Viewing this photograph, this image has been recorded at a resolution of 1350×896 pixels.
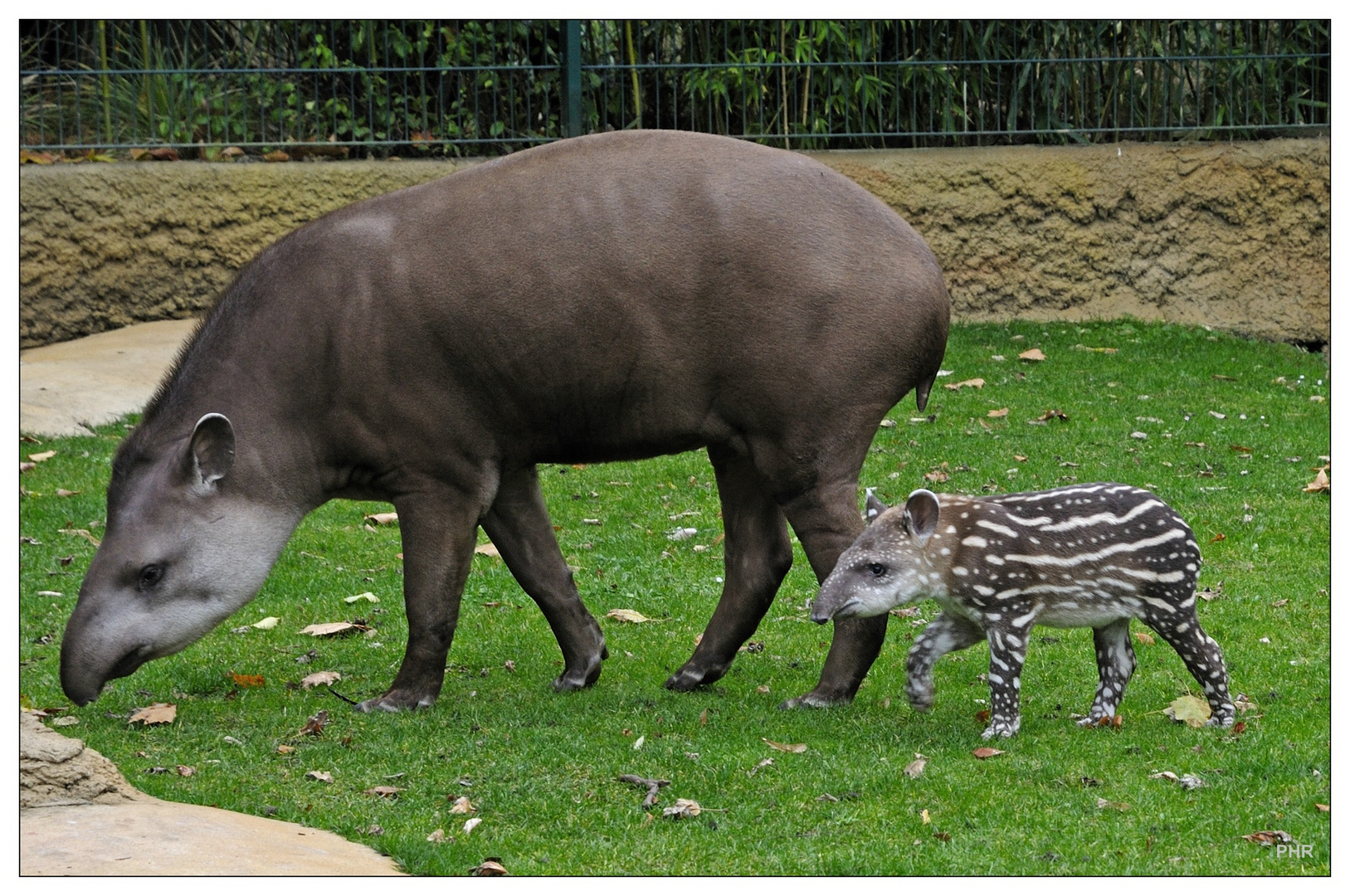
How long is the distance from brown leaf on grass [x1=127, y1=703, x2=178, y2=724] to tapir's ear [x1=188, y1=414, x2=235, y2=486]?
3.52 ft

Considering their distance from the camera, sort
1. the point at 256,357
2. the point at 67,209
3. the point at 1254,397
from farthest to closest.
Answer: the point at 67,209, the point at 1254,397, the point at 256,357

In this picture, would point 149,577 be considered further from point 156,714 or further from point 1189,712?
point 1189,712

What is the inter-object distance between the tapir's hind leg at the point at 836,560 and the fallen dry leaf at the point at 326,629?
275cm

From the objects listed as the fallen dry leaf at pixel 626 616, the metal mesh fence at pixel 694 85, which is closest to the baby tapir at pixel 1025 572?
the fallen dry leaf at pixel 626 616

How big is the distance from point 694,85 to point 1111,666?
10020mm

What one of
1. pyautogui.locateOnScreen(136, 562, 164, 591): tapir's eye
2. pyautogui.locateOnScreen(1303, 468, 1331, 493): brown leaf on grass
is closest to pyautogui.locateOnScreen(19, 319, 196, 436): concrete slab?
pyautogui.locateOnScreen(136, 562, 164, 591): tapir's eye

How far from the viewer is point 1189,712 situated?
608cm

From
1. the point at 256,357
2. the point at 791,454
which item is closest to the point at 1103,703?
the point at 791,454

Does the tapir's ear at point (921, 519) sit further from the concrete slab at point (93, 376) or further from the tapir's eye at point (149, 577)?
the concrete slab at point (93, 376)

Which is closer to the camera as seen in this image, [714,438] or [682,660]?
[714,438]

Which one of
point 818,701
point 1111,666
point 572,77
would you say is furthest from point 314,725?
point 572,77

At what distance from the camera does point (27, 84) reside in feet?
49.0

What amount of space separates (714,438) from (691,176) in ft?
3.57

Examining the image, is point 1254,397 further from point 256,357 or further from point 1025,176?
point 256,357
